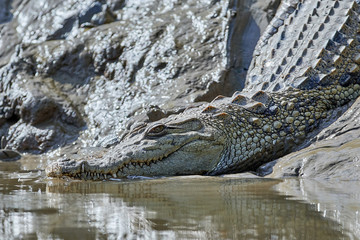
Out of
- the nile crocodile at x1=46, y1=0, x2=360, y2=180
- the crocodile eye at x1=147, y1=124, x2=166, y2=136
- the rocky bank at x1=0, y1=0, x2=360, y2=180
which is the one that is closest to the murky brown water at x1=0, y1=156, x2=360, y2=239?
the nile crocodile at x1=46, y1=0, x2=360, y2=180

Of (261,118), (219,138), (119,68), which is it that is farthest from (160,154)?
(119,68)

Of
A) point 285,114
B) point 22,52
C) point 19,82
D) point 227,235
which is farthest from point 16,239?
point 22,52

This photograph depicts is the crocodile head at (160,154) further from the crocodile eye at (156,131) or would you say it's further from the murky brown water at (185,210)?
the murky brown water at (185,210)

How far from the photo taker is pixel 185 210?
2713 mm

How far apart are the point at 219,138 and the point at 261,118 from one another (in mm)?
472

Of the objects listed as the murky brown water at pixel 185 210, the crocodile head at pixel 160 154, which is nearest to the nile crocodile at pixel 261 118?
the crocodile head at pixel 160 154

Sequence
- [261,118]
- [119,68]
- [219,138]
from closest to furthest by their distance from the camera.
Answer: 1. [219,138]
2. [261,118]
3. [119,68]

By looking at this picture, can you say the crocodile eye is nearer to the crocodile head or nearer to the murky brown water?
the crocodile head

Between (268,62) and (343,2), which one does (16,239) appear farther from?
(343,2)

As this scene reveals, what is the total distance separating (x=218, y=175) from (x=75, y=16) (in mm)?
5111

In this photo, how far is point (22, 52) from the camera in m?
8.59

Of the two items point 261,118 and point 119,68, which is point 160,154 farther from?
point 119,68

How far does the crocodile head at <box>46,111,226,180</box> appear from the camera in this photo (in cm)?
452

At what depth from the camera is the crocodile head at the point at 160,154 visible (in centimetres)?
452
